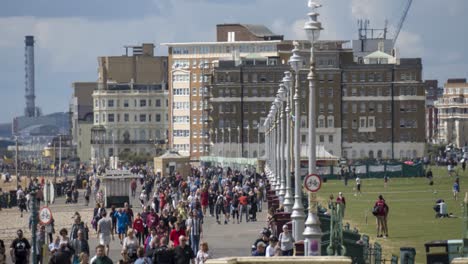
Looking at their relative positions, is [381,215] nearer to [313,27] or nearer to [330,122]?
[313,27]

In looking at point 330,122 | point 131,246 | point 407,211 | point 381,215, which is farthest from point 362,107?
point 131,246

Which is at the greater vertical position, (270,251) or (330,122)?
(330,122)

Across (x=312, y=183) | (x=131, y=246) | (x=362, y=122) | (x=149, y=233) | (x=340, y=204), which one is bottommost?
(x=149, y=233)

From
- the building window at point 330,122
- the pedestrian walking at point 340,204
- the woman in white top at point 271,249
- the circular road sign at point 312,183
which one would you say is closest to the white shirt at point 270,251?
the woman in white top at point 271,249

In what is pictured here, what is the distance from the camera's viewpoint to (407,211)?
204ft

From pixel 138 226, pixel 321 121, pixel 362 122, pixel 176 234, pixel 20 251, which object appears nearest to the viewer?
pixel 20 251

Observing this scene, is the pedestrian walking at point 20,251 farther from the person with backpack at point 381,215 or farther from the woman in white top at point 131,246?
the person with backpack at point 381,215

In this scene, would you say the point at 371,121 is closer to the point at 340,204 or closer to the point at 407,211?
the point at 407,211

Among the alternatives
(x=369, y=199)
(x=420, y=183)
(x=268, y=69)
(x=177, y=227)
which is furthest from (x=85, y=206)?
(x=268, y=69)

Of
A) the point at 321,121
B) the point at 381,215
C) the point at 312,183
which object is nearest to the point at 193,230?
the point at 381,215

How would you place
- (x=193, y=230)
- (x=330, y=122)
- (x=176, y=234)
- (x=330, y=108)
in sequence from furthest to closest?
(x=330, y=122), (x=330, y=108), (x=193, y=230), (x=176, y=234)

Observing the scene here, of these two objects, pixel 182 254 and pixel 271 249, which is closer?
pixel 271 249

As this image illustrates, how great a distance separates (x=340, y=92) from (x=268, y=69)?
7.69 m

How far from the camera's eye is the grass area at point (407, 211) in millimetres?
45375
